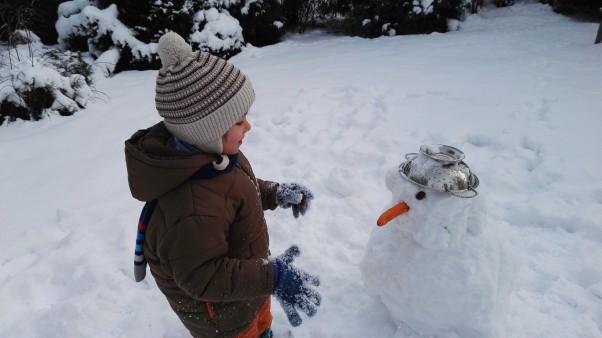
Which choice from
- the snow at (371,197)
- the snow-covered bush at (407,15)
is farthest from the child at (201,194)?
the snow-covered bush at (407,15)

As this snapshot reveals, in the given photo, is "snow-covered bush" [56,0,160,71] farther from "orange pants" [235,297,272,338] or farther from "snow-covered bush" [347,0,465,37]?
"orange pants" [235,297,272,338]

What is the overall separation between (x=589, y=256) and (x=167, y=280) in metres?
2.08

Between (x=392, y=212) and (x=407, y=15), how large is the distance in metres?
6.04

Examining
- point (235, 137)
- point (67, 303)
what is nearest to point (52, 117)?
point (67, 303)

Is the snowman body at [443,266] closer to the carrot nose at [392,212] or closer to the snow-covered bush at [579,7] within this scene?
the carrot nose at [392,212]

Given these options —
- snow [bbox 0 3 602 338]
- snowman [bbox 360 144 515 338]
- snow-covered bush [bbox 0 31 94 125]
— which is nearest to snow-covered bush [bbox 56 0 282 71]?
snow [bbox 0 3 602 338]

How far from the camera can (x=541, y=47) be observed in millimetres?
5203

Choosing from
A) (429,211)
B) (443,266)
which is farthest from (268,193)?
(443,266)

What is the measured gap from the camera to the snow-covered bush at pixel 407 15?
658cm

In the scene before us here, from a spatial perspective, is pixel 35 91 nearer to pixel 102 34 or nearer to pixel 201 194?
pixel 102 34

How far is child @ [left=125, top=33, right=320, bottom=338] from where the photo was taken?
3.68ft

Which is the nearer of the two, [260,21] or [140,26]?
[140,26]

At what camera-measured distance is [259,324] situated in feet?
5.52

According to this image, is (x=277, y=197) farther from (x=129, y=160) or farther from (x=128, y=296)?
(x=128, y=296)
